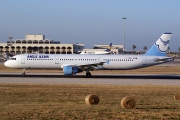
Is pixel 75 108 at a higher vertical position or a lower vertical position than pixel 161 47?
lower

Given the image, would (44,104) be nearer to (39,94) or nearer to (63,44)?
(39,94)

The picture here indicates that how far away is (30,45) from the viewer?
509 feet

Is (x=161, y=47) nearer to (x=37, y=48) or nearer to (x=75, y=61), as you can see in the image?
(x=75, y=61)

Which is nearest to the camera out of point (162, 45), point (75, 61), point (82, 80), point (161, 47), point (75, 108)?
point (75, 108)

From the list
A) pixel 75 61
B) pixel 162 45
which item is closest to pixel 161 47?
pixel 162 45

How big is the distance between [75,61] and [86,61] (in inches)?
54.5

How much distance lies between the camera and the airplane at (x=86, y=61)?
48831 millimetres

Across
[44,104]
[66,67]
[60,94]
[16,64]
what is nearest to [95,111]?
[44,104]

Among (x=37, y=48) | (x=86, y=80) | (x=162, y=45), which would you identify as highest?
(x=37, y=48)

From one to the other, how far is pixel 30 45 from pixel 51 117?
458 feet

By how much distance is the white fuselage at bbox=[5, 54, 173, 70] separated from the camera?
Answer: 160 ft

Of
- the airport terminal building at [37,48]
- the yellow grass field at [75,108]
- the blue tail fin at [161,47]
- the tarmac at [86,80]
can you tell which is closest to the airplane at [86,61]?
the blue tail fin at [161,47]

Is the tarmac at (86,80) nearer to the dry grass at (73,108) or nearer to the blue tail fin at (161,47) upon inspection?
the blue tail fin at (161,47)

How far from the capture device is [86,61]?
49.7 metres
